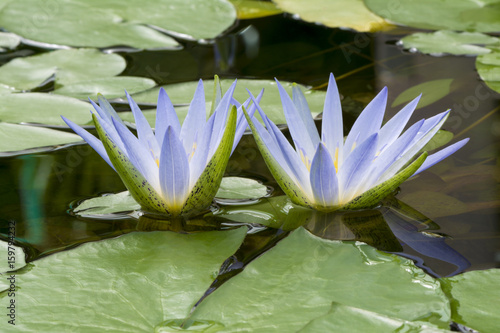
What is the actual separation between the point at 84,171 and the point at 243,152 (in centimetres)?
44

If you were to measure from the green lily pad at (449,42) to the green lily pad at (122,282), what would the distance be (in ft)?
4.94

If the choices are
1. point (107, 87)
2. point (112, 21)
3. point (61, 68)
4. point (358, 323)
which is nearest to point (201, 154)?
point (358, 323)

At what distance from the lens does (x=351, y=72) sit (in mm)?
2127

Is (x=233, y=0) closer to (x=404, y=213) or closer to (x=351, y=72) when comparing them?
(x=351, y=72)

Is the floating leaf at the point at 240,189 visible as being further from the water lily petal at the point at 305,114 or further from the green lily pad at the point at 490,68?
the green lily pad at the point at 490,68

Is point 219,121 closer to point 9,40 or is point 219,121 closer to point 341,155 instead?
point 341,155

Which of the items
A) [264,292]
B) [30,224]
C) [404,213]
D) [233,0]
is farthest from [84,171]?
[233,0]

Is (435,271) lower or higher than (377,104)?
lower

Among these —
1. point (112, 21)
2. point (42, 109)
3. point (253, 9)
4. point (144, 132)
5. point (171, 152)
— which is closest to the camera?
point (171, 152)

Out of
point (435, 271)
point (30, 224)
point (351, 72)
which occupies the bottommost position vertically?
point (30, 224)

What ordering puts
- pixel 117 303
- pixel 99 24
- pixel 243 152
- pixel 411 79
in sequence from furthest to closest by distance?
1. pixel 99 24
2. pixel 411 79
3. pixel 243 152
4. pixel 117 303

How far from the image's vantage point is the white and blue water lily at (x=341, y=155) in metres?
1.11

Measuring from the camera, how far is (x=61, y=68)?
6.79ft

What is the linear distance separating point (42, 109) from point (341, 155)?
1.01 meters
